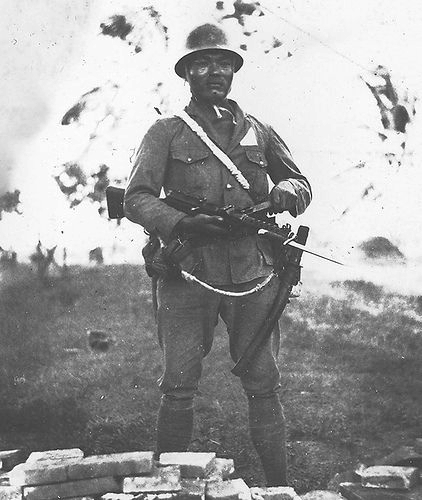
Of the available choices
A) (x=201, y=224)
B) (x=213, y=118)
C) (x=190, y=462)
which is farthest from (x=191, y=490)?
(x=213, y=118)

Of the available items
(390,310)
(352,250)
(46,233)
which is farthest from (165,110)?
(390,310)

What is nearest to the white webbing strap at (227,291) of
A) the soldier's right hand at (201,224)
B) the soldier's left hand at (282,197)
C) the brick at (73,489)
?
the soldier's right hand at (201,224)

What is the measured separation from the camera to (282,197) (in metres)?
4.95

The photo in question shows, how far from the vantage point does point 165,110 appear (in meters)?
5.71

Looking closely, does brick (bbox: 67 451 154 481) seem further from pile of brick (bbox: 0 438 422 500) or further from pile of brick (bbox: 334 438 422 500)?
pile of brick (bbox: 334 438 422 500)

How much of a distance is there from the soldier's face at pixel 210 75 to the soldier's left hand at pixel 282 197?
0.61 meters

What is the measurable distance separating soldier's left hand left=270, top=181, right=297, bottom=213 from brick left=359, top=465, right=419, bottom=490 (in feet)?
5.53

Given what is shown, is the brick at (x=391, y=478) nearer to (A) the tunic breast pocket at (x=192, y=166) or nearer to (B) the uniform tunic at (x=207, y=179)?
(B) the uniform tunic at (x=207, y=179)

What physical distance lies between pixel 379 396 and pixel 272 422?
1.03 metres

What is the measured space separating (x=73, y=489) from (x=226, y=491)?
0.82m

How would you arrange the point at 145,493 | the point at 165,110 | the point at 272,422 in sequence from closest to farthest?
1. the point at 145,493
2. the point at 272,422
3. the point at 165,110

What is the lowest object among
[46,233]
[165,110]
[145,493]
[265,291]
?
[145,493]

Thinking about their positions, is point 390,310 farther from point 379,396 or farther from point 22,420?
point 22,420

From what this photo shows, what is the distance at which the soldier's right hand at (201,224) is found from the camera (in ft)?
15.9
